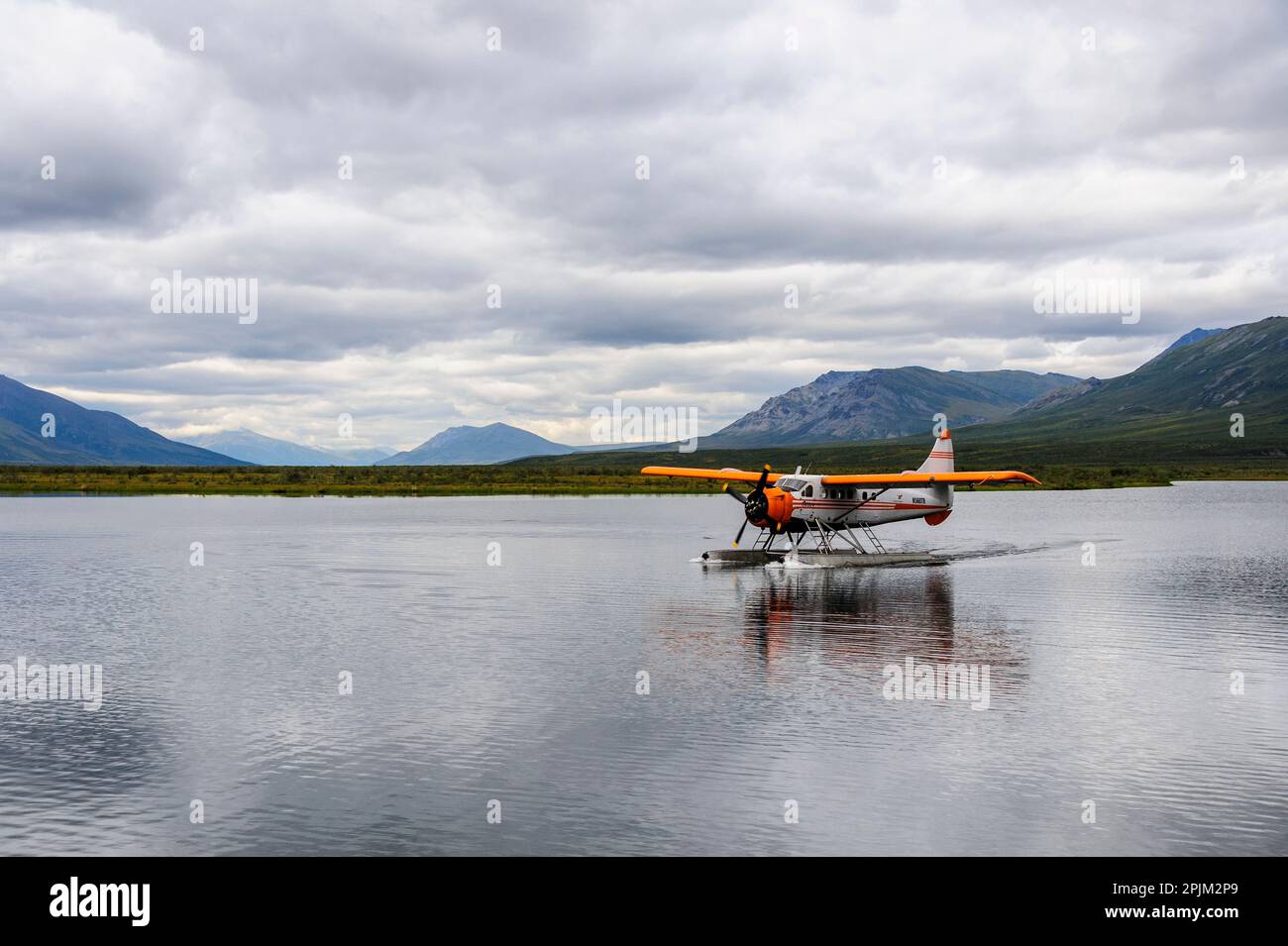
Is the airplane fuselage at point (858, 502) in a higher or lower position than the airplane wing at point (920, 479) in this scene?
lower

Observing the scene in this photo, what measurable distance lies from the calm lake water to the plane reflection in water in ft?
0.54

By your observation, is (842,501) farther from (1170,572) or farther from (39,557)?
(39,557)

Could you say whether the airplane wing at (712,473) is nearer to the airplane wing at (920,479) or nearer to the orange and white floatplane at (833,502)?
the orange and white floatplane at (833,502)

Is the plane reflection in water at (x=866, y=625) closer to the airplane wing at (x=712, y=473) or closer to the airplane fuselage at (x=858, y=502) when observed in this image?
the airplane fuselage at (x=858, y=502)

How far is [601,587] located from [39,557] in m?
26.3

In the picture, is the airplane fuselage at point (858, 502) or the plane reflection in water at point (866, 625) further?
the airplane fuselage at point (858, 502)

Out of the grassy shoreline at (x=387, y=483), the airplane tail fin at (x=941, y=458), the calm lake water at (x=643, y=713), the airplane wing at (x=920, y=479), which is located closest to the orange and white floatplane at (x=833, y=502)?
the airplane wing at (x=920, y=479)

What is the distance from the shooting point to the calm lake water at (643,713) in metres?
12.7

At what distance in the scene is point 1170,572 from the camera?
134ft

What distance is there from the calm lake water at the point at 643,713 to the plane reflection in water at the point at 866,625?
0.16 m

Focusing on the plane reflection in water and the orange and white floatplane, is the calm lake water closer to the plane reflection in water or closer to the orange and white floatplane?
the plane reflection in water

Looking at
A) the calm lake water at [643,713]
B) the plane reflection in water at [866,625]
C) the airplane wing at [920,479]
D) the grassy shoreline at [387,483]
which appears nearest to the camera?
the calm lake water at [643,713]

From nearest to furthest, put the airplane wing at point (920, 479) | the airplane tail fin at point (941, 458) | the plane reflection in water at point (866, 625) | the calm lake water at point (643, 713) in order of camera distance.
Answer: the calm lake water at point (643, 713), the plane reflection in water at point (866, 625), the airplane wing at point (920, 479), the airplane tail fin at point (941, 458)

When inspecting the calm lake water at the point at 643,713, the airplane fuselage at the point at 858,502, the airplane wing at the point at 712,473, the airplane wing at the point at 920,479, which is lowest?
the calm lake water at the point at 643,713
